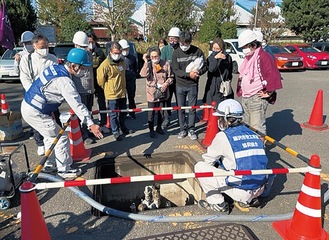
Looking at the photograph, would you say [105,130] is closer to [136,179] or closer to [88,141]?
[88,141]

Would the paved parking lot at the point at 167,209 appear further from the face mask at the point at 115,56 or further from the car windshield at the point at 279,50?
the car windshield at the point at 279,50

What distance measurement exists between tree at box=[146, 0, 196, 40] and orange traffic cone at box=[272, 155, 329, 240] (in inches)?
1137

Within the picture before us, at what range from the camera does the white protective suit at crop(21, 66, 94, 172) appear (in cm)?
358

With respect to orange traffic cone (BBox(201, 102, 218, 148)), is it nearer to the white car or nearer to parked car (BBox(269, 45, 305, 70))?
the white car

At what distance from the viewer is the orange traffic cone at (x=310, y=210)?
8.87 ft

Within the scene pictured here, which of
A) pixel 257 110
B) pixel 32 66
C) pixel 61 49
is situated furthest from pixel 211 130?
pixel 61 49

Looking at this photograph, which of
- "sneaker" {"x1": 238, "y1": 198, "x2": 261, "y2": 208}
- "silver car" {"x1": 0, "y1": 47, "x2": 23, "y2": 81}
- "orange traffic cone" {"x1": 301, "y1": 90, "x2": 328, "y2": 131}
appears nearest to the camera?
"sneaker" {"x1": 238, "y1": 198, "x2": 261, "y2": 208}

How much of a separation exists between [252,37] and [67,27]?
24068 millimetres

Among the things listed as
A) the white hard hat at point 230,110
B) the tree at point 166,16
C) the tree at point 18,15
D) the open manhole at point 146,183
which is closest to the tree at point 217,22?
the tree at point 166,16

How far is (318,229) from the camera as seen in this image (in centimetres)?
278

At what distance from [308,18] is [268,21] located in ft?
20.5

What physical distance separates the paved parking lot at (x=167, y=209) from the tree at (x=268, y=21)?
2721 cm

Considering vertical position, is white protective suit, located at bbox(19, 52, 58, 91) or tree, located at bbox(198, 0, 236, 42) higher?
tree, located at bbox(198, 0, 236, 42)

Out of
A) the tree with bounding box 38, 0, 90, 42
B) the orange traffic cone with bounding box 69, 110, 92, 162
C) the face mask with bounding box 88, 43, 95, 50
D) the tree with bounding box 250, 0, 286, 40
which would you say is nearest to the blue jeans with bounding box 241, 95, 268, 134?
the orange traffic cone with bounding box 69, 110, 92, 162
